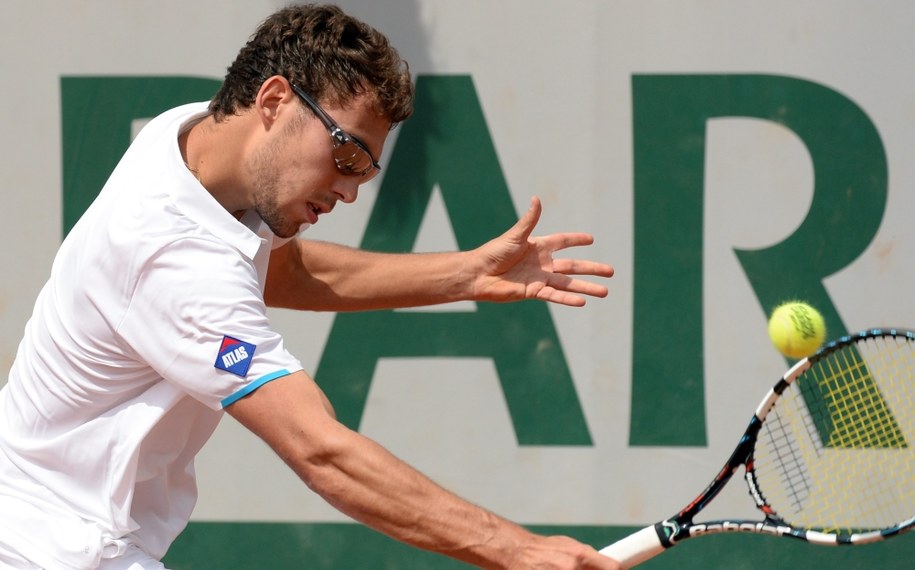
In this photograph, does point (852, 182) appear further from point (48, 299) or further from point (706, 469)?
point (48, 299)

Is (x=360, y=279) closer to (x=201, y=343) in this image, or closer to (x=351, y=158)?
(x=351, y=158)

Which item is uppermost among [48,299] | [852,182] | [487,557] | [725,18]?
[725,18]

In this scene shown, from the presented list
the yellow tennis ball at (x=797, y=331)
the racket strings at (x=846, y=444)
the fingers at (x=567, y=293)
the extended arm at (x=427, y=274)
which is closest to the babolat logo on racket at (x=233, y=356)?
the extended arm at (x=427, y=274)

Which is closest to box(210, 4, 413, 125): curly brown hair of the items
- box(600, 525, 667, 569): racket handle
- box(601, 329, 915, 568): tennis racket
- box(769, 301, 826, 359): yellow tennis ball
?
box(600, 525, 667, 569): racket handle

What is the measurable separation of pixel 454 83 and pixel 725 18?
3.00ft

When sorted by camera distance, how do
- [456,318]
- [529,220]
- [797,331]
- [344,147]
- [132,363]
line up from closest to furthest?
[132,363] → [344,147] → [529,220] → [797,331] → [456,318]

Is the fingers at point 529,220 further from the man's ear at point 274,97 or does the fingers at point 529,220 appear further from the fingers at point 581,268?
the man's ear at point 274,97

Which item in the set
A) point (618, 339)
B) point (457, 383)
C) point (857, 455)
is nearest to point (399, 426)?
point (457, 383)

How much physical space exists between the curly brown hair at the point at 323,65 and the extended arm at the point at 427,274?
0.58 m

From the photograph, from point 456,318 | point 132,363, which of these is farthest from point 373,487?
point 456,318

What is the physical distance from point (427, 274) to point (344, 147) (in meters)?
0.74

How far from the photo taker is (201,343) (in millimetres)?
2074

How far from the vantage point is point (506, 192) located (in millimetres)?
4156

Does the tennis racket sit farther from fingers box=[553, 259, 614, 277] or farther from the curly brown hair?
the curly brown hair
